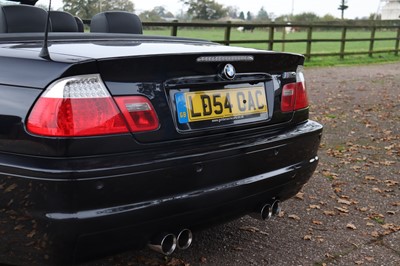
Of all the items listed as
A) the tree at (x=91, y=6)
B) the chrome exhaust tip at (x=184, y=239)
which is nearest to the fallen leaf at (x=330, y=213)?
the chrome exhaust tip at (x=184, y=239)

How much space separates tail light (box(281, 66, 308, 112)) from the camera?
9.41 ft

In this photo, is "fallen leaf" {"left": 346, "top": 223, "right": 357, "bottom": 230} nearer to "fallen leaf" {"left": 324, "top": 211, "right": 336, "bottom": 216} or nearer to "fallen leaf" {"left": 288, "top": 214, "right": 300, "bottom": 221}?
"fallen leaf" {"left": 324, "top": 211, "right": 336, "bottom": 216}

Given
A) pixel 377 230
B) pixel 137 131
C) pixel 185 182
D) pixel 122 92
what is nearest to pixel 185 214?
pixel 185 182

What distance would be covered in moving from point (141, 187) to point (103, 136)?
27 centimetres

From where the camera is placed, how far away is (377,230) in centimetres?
348

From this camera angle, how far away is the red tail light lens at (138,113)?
210 centimetres

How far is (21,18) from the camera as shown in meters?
3.24

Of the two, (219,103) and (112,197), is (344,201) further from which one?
(112,197)

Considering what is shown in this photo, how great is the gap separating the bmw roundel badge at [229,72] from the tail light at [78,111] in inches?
23.0

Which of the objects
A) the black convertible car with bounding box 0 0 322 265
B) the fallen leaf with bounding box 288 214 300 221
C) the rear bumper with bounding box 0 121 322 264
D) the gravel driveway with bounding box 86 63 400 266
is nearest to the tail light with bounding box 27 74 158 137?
the black convertible car with bounding box 0 0 322 265

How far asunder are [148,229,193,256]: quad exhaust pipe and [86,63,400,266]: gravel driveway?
0.53 metres

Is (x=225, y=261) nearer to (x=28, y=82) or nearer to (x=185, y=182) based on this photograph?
(x=185, y=182)

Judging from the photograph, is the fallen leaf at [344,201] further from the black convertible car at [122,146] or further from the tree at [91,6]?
the tree at [91,6]

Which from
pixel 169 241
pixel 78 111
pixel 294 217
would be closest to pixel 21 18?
pixel 78 111
